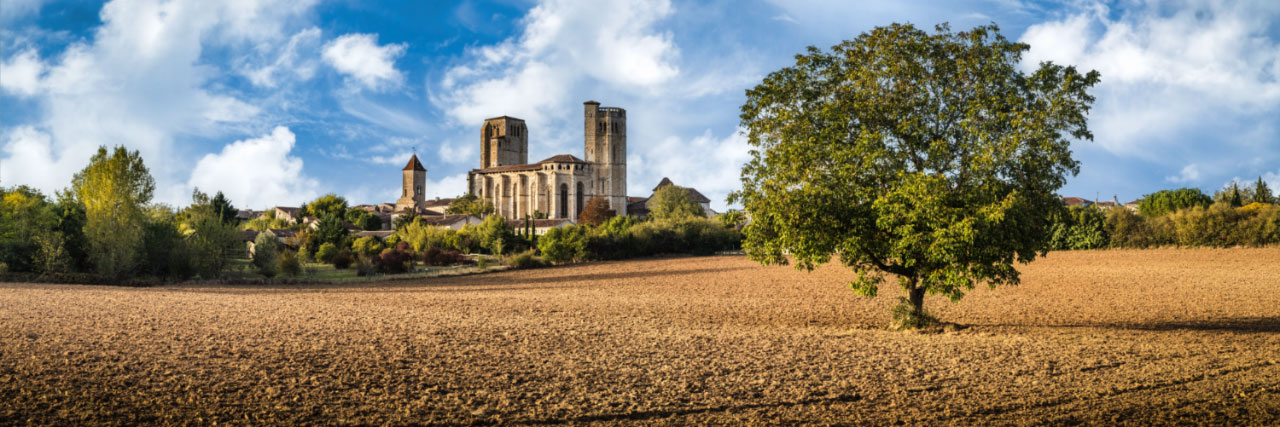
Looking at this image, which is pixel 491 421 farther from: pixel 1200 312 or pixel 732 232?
pixel 732 232

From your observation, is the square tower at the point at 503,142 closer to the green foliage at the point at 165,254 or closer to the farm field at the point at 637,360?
the green foliage at the point at 165,254

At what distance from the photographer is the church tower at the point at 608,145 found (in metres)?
116

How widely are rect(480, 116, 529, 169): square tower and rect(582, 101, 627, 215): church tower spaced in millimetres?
18172

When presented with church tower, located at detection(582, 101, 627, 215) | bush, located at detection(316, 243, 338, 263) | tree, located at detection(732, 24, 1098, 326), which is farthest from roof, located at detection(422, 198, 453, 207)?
tree, located at detection(732, 24, 1098, 326)

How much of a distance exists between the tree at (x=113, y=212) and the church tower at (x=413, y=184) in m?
105

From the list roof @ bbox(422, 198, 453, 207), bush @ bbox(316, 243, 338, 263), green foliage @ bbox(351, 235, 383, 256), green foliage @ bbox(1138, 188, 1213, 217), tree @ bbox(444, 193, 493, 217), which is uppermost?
roof @ bbox(422, 198, 453, 207)

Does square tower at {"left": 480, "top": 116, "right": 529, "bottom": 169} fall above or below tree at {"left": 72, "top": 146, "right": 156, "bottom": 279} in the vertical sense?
above

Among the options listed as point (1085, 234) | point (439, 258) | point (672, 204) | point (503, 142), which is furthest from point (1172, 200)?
point (503, 142)

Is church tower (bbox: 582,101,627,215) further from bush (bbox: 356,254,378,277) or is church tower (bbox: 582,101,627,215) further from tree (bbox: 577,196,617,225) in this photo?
bush (bbox: 356,254,378,277)

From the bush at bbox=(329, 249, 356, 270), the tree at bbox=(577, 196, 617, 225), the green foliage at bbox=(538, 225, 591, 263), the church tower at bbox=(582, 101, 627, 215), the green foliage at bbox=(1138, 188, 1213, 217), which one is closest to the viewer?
the bush at bbox=(329, 249, 356, 270)

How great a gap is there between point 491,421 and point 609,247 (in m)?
37.8

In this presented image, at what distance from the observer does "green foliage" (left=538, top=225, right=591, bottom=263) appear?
4084 cm

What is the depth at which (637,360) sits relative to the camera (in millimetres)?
10734

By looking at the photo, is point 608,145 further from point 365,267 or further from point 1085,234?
point 365,267
